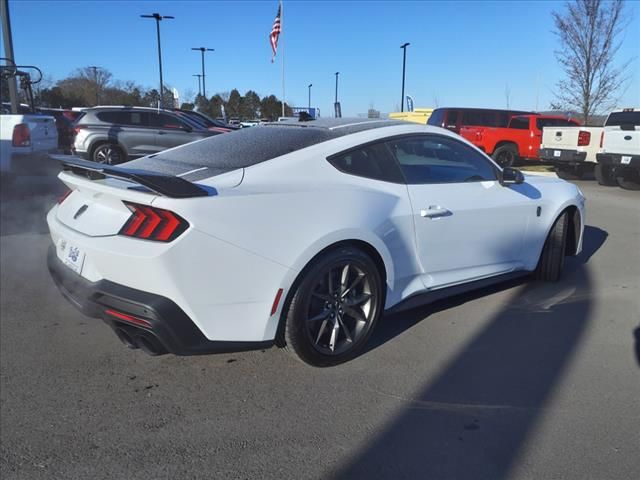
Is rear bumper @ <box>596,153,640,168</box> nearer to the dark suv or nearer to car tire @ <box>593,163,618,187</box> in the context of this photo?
car tire @ <box>593,163,618,187</box>

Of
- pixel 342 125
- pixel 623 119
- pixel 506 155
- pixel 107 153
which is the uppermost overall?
pixel 623 119

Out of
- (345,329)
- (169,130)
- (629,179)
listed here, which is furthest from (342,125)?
(629,179)

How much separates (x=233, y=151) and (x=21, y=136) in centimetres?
733

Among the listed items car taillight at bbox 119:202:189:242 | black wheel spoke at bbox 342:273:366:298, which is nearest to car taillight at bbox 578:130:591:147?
black wheel spoke at bbox 342:273:366:298

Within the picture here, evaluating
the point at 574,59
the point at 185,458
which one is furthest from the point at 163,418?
the point at 574,59

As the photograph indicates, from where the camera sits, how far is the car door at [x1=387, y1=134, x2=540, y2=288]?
3631 mm

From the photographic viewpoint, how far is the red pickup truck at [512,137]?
1689cm

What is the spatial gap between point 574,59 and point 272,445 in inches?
804

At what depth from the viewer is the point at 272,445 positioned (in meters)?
2.51

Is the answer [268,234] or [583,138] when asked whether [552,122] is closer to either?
[583,138]

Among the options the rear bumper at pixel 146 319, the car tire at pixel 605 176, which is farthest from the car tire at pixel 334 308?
the car tire at pixel 605 176

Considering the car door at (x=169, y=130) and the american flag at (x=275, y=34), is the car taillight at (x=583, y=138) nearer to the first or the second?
the car door at (x=169, y=130)

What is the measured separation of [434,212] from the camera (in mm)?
3604

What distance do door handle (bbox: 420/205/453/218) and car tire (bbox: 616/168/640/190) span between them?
11178 millimetres
